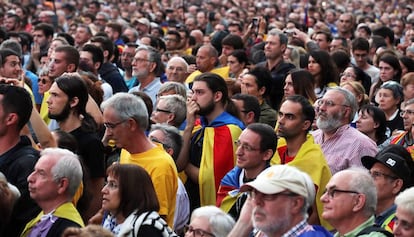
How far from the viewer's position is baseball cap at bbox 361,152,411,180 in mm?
6664

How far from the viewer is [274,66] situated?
12.4 meters

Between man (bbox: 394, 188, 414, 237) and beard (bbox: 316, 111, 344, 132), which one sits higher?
man (bbox: 394, 188, 414, 237)

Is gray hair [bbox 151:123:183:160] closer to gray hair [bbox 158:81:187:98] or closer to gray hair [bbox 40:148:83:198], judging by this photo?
gray hair [bbox 158:81:187:98]

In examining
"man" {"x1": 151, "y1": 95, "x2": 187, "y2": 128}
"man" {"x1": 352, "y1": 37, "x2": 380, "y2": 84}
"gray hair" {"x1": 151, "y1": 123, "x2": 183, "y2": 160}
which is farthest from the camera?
"man" {"x1": 352, "y1": 37, "x2": 380, "y2": 84}

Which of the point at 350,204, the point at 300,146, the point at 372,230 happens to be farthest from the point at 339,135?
the point at 372,230

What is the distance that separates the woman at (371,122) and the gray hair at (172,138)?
2092 mm

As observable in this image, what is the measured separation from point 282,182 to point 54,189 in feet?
5.24

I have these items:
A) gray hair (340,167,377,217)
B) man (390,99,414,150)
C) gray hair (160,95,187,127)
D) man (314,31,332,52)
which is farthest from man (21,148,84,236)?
man (314,31,332,52)

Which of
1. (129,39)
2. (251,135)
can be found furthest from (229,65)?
(251,135)

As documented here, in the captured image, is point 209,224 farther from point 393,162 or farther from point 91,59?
point 91,59

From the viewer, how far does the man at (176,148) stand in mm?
7016

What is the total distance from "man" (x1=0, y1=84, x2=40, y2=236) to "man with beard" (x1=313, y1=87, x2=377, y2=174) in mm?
2662

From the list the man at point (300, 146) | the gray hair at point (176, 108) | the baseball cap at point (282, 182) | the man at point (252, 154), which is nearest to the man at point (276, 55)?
the gray hair at point (176, 108)

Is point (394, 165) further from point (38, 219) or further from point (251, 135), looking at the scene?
point (38, 219)
